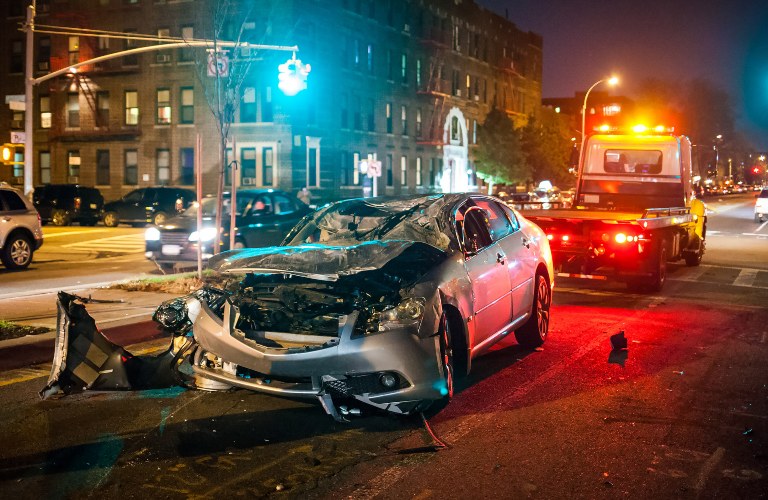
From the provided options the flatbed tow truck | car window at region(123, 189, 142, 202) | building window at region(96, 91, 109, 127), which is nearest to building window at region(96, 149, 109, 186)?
building window at region(96, 91, 109, 127)

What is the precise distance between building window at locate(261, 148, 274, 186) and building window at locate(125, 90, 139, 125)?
27.2 feet

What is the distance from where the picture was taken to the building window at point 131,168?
48.5 m

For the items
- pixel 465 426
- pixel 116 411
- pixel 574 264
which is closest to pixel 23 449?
pixel 116 411

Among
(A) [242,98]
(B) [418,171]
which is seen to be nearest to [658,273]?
(A) [242,98]

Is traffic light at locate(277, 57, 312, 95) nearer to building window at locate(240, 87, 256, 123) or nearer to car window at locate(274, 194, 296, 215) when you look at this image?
car window at locate(274, 194, 296, 215)

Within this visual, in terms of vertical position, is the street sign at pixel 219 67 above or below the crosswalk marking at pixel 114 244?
above

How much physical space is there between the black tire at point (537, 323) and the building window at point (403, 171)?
1845 inches

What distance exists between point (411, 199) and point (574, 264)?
21.4 ft

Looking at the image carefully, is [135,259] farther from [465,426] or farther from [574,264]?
[465,426]

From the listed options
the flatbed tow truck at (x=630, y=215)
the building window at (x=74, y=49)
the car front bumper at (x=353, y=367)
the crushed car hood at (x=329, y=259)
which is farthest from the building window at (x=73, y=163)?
the car front bumper at (x=353, y=367)

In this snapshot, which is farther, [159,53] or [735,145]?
[735,145]

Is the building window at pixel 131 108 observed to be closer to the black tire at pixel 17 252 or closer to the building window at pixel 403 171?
the building window at pixel 403 171

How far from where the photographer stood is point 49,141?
164 ft

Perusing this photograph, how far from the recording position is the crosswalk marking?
979 inches
